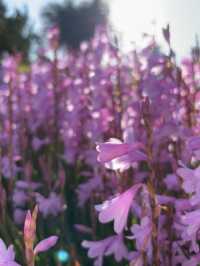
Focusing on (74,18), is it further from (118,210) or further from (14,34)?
(118,210)

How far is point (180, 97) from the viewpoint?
1836mm

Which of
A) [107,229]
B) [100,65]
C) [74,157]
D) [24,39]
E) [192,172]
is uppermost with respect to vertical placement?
[24,39]

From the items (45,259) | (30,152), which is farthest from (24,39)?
(45,259)

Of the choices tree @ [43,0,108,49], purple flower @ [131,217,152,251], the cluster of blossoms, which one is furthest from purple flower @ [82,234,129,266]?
tree @ [43,0,108,49]

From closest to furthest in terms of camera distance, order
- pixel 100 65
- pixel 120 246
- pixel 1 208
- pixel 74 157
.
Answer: pixel 120 246
pixel 1 208
pixel 74 157
pixel 100 65

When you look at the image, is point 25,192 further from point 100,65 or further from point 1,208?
point 100,65

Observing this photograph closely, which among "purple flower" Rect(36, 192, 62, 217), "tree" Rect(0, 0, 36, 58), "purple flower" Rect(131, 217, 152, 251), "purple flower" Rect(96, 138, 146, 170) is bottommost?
"purple flower" Rect(36, 192, 62, 217)

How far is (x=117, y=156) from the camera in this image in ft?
3.31

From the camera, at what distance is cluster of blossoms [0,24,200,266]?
1.05 meters

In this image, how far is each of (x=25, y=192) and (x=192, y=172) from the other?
1.28 metres

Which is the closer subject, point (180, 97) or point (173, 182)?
point (173, 182)

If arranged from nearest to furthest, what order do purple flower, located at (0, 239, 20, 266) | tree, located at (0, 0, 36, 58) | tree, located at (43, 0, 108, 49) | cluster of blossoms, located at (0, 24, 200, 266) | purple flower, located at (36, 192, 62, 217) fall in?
purple flower, located at (0, 239, 20, 266)
cluster of blossoms, located at (0, 24, 200, 266)
purple flower, located at (36, 192, 62, 217)
tree, located at (0, 0, 36, 58)
tree, located at (43, 0, 108, 49)

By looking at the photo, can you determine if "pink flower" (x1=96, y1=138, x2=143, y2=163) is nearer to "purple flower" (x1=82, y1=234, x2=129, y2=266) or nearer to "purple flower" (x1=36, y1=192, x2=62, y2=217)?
"purple flower" (x1=82, y1=234, x2=129, y2=266)

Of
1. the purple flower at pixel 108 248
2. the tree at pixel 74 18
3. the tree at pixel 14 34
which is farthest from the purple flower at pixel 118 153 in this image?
the tree at pixel 74 18
